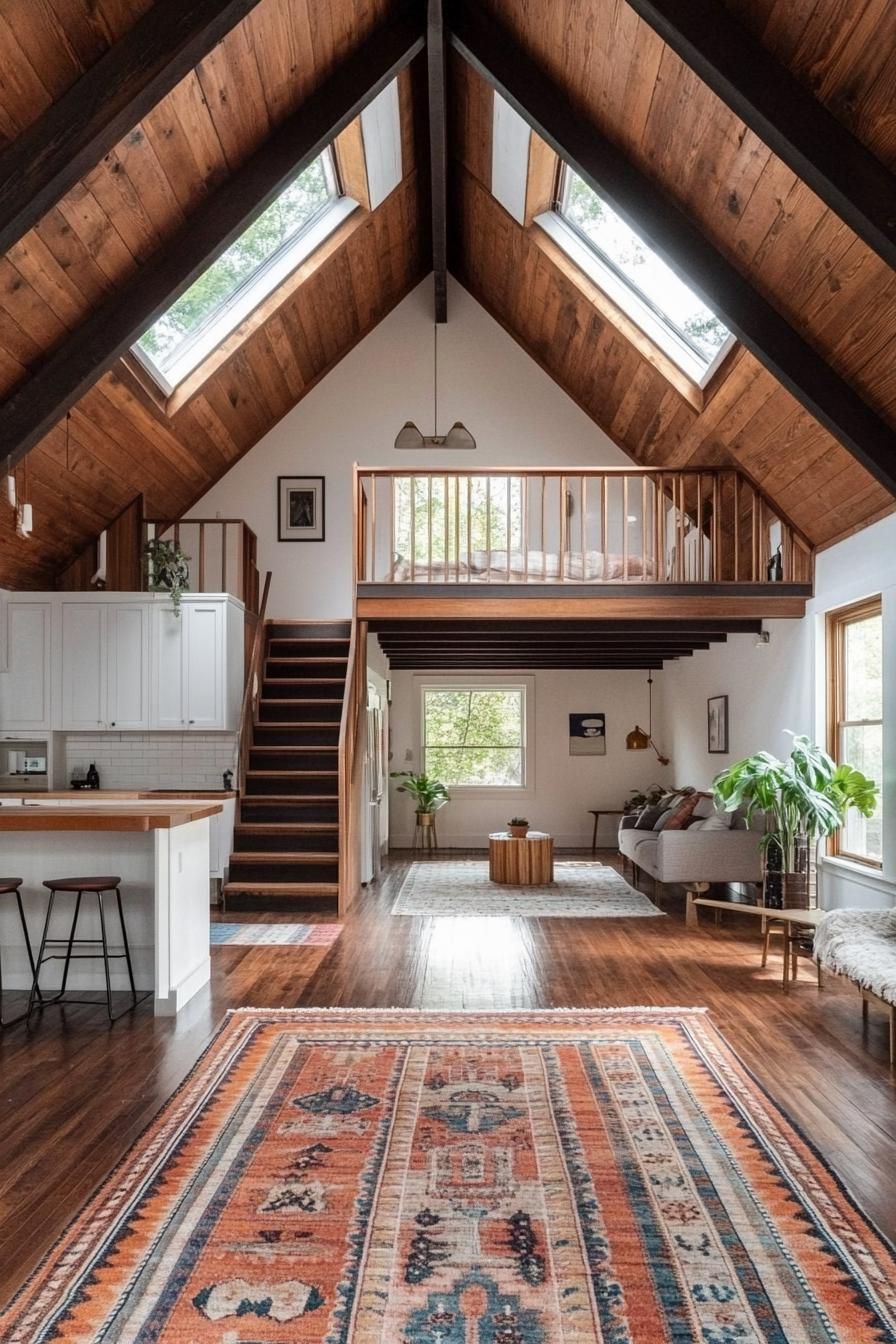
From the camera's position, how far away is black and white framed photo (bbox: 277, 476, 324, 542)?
10875 mm

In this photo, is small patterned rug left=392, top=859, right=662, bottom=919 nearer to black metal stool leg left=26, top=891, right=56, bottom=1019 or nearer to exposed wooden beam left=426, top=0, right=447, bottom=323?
black metal stool leg left=26, top=891, right=56, bottom=1019

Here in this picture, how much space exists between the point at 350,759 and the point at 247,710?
1183 mm

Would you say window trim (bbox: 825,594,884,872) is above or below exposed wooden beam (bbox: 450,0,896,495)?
below

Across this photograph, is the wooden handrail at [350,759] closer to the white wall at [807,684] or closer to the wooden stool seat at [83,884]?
the wooden stool seat at [83,884]

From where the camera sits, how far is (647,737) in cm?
1259

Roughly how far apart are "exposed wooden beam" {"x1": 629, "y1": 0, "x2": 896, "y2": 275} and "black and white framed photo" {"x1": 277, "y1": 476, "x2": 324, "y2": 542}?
6.93 m

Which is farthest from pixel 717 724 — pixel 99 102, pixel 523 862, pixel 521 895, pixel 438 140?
pixel 99 102

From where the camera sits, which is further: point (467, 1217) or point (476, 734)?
point (476, 734)

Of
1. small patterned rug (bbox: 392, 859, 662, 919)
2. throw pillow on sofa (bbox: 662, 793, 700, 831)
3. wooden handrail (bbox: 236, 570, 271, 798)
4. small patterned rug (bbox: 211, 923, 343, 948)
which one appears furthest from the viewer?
wooden handrail (bbox: 236, 570, 271, 798)

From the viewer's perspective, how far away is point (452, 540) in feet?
32.8

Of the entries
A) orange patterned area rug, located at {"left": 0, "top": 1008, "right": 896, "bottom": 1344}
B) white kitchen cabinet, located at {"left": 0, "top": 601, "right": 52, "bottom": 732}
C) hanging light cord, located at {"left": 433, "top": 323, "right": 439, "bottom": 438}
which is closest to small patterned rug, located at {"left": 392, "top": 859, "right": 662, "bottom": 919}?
white kitchen cabinet, located at {"left": 0, "top": 601, "right": 52, "bottom": 732}

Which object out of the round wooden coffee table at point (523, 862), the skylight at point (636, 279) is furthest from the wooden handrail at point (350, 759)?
the skylight at point (636, 279)

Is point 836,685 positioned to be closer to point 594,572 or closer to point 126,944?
point 594,572

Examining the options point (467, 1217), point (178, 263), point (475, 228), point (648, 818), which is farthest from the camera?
point (648, 818)
